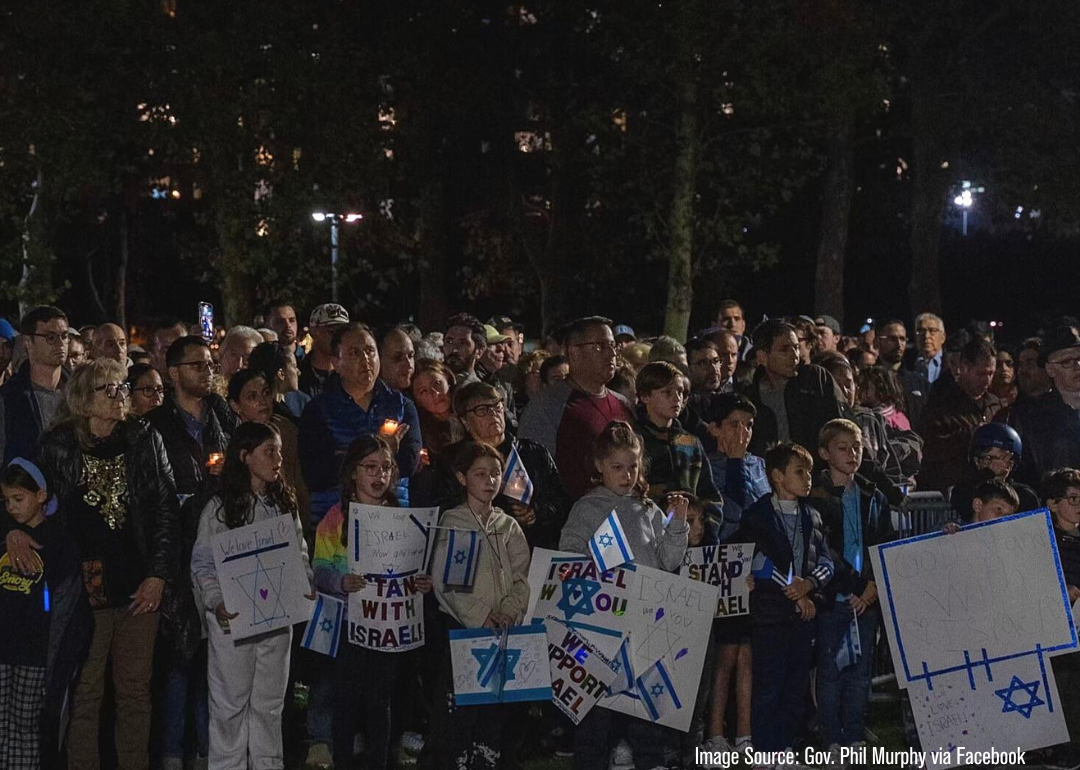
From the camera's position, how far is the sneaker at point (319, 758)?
26.5 feet

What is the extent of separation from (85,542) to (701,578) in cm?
302

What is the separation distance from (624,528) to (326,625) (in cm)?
150

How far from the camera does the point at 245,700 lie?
754 cm

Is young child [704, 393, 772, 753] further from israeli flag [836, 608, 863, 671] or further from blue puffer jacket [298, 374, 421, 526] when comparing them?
blue puffer jacket [298, 374, 421, 526]

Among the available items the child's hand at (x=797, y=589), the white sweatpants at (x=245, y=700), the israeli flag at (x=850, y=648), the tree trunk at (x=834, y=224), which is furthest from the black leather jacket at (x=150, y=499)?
the tree trunk at (x=834, y=224)

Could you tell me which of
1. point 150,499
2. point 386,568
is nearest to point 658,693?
point 386,568

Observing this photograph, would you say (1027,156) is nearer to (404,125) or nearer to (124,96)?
(404,125)

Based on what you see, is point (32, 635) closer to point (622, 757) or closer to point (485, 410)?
point (485, 410)

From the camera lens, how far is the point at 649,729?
771cm

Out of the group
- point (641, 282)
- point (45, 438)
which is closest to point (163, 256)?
point (641, 282)

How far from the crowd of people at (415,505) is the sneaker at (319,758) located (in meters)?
0.01

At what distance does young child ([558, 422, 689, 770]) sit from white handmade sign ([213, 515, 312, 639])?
4.20ft

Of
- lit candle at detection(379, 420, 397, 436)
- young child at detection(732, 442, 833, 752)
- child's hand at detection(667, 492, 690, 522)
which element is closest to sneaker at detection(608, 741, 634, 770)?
young child at detection(732, 442, 833, 752)

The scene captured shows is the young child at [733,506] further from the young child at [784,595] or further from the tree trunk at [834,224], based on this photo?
the tree trunk at [834,224]
